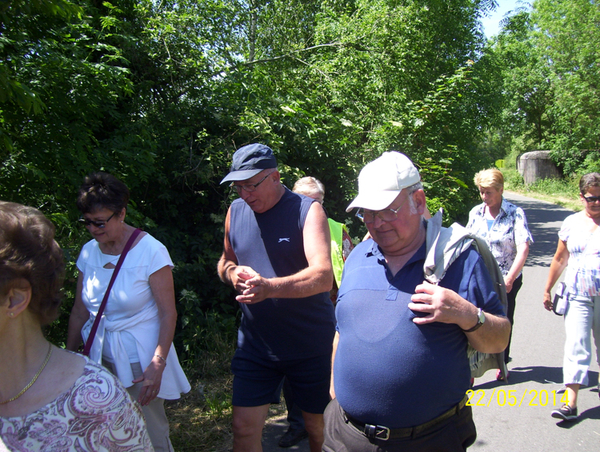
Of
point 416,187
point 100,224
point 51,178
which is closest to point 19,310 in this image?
point 100,224

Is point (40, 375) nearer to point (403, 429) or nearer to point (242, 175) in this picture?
point (403, 429)

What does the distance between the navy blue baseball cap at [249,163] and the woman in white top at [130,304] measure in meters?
0.60

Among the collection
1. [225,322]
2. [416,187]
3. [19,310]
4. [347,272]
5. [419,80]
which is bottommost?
[225,322]

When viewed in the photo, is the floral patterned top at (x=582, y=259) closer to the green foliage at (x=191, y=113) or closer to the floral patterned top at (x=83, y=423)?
the green foliage at (x=191, y=113)

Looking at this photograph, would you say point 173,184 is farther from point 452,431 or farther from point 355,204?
point 452,431

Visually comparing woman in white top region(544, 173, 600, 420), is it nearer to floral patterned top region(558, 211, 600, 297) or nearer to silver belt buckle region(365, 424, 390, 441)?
floral patterned top region(558, 211, 600, 297)

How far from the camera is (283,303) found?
2812 mm

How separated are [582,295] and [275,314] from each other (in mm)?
2905

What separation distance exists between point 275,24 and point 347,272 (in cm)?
1101

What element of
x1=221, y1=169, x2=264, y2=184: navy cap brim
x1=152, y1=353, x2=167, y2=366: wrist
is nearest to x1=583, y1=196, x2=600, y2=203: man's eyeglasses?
x1=221, y1=169, x2=264, y2=184: navy cap brim

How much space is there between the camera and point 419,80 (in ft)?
35.4

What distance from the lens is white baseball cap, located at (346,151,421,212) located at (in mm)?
2047

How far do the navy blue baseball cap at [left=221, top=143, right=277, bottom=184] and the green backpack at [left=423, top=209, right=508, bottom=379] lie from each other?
107 cm

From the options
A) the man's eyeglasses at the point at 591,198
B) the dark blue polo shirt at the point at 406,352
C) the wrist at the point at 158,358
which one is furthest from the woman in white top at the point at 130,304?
the man's eyeglasses at the point at 591,198
